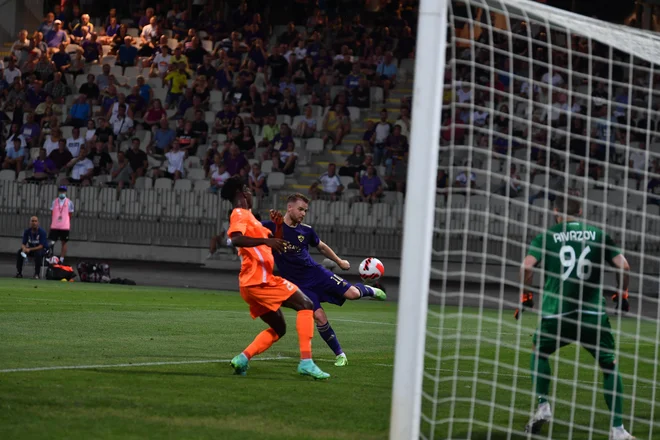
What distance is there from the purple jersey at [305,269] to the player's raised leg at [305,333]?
A: 1146 mm

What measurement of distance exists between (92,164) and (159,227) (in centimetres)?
293

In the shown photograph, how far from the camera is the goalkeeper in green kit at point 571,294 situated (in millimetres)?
7324

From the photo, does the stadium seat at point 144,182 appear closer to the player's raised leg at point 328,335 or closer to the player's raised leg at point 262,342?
the player's raised leg at point 328,335

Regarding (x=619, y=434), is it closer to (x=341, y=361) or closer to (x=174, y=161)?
(x=341, y=361)

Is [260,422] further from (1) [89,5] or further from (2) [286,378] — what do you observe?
(1) [89,5]

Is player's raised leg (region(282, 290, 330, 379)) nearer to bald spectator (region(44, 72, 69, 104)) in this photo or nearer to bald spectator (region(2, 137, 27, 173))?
bald spectator (region(2, 137, 27, 173))

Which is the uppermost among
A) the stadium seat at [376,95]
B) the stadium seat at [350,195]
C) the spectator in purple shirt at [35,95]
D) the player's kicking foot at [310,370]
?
the stadium seat at [376,95]

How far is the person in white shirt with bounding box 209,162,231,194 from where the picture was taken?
1043 inches

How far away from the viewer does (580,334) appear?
7473mm

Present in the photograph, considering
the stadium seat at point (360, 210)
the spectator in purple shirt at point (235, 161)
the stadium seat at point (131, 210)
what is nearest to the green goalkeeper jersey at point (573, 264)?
the stadium seat at point (360, 210)

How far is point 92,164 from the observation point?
28.1m

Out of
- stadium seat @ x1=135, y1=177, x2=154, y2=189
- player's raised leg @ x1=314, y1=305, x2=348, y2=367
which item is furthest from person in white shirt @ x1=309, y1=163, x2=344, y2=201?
player's raised leg @ x1=314, y1=305, x2=348, y2=367

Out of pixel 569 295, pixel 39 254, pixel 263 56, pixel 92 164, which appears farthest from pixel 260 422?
pixel 263 56

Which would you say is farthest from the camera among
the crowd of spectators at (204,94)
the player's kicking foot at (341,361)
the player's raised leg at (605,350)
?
the crowd of spectators at (204,94)
